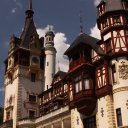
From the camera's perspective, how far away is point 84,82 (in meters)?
46.2

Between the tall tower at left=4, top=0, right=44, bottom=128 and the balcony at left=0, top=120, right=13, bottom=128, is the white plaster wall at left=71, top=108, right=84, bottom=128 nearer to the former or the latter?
the tall tower at left=4, top=0, right=44, bottom=128

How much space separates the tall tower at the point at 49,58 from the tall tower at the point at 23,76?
44.2 inches

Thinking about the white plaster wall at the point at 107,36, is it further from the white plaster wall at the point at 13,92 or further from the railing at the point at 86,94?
the white plaster wall at the point at 13,92

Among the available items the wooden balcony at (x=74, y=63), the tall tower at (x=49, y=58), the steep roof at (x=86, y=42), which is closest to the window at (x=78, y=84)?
the wooden balcony at (x=74, y=63)

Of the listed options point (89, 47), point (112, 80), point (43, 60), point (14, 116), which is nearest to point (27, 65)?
point (43, 60)

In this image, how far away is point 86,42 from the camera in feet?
159

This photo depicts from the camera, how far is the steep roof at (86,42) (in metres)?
47.4

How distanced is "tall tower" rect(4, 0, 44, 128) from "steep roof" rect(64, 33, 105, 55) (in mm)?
20867

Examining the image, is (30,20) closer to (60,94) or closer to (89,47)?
(60,94)

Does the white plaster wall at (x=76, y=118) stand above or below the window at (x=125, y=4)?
below

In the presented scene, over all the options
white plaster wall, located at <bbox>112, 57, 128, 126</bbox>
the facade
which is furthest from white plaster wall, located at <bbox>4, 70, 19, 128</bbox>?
white plaster wall, located at <bbox>112, 57, 128, 126</bbox>

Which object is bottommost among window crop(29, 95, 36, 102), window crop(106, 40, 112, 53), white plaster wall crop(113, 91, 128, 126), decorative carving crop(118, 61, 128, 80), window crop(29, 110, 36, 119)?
white plaster wall crop(113, 91, 128, 126)

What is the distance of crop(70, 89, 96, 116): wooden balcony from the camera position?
45.1m

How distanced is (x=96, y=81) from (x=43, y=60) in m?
30.7
